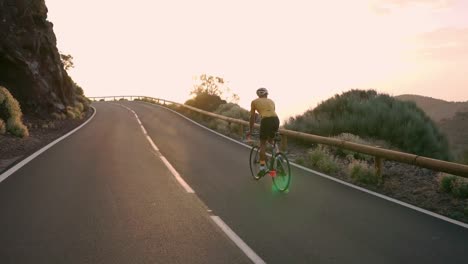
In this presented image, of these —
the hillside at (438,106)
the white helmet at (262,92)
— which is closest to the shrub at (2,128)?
the white helmet at (262,92)

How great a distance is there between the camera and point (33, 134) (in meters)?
19.5

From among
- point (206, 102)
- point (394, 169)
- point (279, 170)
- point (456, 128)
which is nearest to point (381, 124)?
point (394, 169)

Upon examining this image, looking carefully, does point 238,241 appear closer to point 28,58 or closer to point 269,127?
point 269,127

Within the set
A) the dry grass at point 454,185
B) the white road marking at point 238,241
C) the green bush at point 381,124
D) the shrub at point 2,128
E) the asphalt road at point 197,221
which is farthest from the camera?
the green bush at point 381,124

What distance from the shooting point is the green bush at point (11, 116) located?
693 inches

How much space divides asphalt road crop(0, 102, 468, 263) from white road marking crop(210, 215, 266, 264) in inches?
3.2

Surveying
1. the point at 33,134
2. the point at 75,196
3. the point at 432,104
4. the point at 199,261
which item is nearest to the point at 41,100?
the point at 33,134

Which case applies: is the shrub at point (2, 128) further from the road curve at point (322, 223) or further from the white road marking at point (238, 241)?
the white road marking at point (238, 241)

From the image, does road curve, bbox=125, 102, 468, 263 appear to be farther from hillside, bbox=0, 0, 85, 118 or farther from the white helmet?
hillside, bbox=0, 0, 85, 118

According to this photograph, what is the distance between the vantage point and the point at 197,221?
23.7 ft

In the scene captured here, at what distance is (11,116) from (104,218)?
13278 mm

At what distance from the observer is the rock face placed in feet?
76.8

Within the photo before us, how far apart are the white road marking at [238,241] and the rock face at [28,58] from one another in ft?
63.5

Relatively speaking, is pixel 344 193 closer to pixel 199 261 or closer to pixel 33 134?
pixel 199 261
